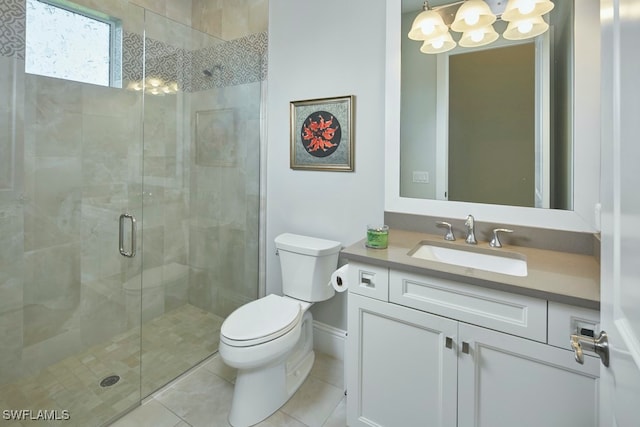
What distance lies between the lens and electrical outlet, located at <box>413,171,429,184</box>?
1757 mm

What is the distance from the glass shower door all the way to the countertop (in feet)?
5.10

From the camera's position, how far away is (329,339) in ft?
7.13

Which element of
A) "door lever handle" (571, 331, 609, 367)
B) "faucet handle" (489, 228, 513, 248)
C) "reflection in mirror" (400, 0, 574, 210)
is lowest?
"door lever handle" (571, 331, 609, 367)

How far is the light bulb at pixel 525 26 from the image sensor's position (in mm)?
1470

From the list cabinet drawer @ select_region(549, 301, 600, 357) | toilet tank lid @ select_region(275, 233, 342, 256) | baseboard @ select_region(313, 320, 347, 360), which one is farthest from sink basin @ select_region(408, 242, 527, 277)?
baseboard @ select_region(313, 320, 347, 360)

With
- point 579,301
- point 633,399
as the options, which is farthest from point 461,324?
point 633,399

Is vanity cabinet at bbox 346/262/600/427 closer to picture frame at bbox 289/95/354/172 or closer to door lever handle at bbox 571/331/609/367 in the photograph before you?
door lever handle at bbox 571/331/609/367

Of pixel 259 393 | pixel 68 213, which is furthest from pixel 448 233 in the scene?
pixel 68 213

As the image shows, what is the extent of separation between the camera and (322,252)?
6.23ft

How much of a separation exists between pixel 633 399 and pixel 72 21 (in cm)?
282

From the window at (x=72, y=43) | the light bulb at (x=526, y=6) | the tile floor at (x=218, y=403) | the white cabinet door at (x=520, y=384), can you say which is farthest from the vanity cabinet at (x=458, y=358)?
the window at (x=72, y=43)

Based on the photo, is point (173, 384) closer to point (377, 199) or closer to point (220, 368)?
point (220, 368)

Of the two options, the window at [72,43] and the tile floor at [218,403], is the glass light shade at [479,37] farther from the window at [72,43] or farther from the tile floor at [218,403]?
the window at [72,43]

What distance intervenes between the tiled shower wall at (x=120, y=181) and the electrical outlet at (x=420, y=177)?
1175 millimetres
